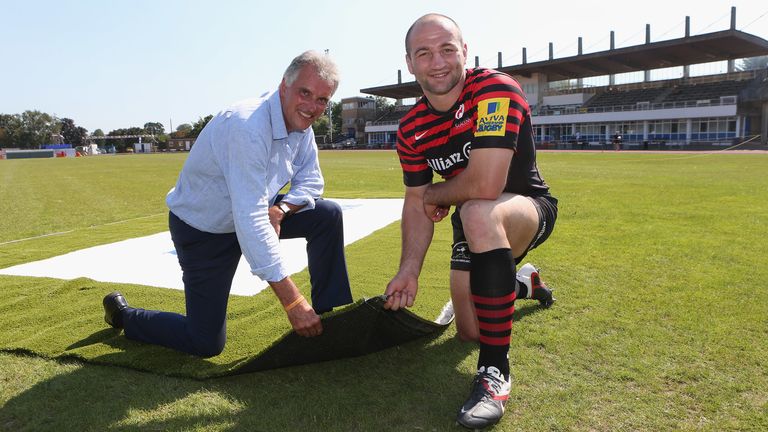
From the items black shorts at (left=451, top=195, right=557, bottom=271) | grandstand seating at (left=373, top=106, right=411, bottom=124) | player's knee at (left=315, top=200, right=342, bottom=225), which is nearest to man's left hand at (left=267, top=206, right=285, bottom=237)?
player's knee at (left=315, top=200, right=342, bottom=225)

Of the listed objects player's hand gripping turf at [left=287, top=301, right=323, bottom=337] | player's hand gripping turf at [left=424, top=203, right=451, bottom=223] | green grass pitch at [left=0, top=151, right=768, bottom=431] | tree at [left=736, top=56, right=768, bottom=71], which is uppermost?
tree at [left=736, top=56, right=768, bottom=71]

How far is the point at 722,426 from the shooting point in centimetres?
200

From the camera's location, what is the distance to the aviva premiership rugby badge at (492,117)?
2.48 meters

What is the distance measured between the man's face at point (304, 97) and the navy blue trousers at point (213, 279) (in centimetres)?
67

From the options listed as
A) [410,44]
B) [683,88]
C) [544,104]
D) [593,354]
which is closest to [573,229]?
[593,354]

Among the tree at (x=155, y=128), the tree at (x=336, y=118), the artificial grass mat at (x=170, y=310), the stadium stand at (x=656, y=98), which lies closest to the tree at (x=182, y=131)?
the tree at (x=155, y=128)

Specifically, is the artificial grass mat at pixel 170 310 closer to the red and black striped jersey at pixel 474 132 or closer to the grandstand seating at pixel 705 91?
the red and black striped jersey at pixel 474 132

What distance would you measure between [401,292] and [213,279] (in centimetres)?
102

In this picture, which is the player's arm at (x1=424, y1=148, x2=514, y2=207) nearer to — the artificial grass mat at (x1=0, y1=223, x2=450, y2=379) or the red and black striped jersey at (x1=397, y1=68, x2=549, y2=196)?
the red and black striped jersey at (x1=397, y1=68, x2=549, y2=196)

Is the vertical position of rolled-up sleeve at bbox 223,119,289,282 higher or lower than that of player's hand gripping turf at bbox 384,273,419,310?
higher

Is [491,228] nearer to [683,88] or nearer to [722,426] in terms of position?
[722,426]

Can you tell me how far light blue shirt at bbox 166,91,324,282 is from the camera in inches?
88.9

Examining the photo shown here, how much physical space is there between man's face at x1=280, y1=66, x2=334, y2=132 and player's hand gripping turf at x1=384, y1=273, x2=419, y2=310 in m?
0.93

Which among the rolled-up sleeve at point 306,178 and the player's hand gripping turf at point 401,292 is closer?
the player's hand gripping turf at point 401,292
